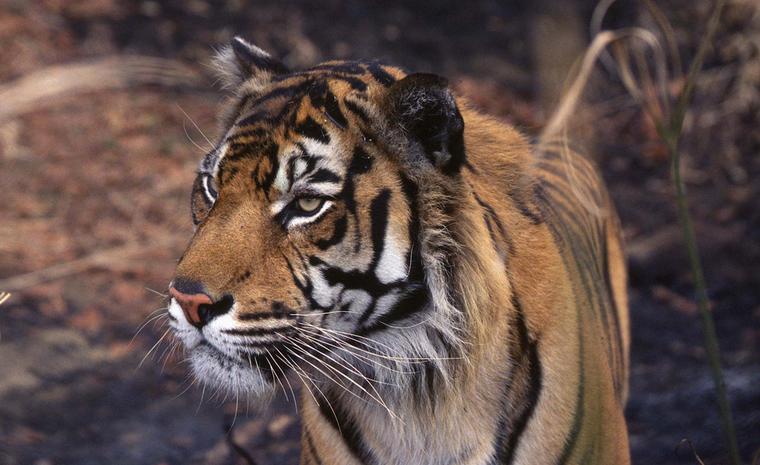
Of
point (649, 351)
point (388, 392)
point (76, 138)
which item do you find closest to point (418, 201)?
point (388, 392)

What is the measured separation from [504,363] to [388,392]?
1.09ft

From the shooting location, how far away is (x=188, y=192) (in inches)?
273

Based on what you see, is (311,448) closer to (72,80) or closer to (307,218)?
(307,218)

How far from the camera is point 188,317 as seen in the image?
210 cm

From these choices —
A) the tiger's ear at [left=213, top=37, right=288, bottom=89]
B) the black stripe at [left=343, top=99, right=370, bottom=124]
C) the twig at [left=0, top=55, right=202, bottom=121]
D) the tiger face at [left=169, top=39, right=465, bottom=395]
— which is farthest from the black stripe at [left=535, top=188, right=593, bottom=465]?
the twig at [left=0, top=55, right=202, bottom=121]

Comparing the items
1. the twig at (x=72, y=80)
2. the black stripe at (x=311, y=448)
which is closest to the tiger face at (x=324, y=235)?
the black stripe at (x=311, y=448)

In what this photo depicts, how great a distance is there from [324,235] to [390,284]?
0.69ft

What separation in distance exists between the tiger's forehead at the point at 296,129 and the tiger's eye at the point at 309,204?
0.05 m

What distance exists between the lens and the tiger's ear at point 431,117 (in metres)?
2.11

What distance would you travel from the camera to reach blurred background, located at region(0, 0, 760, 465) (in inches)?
172

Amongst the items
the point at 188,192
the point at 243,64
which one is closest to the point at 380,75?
the point at 243,64

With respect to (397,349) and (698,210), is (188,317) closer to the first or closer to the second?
(397,349)

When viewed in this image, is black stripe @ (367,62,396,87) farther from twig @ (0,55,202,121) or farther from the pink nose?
twig @ (0,55,202,121)

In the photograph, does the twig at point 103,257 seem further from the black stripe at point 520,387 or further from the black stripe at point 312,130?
the black stripe at point 520,387
